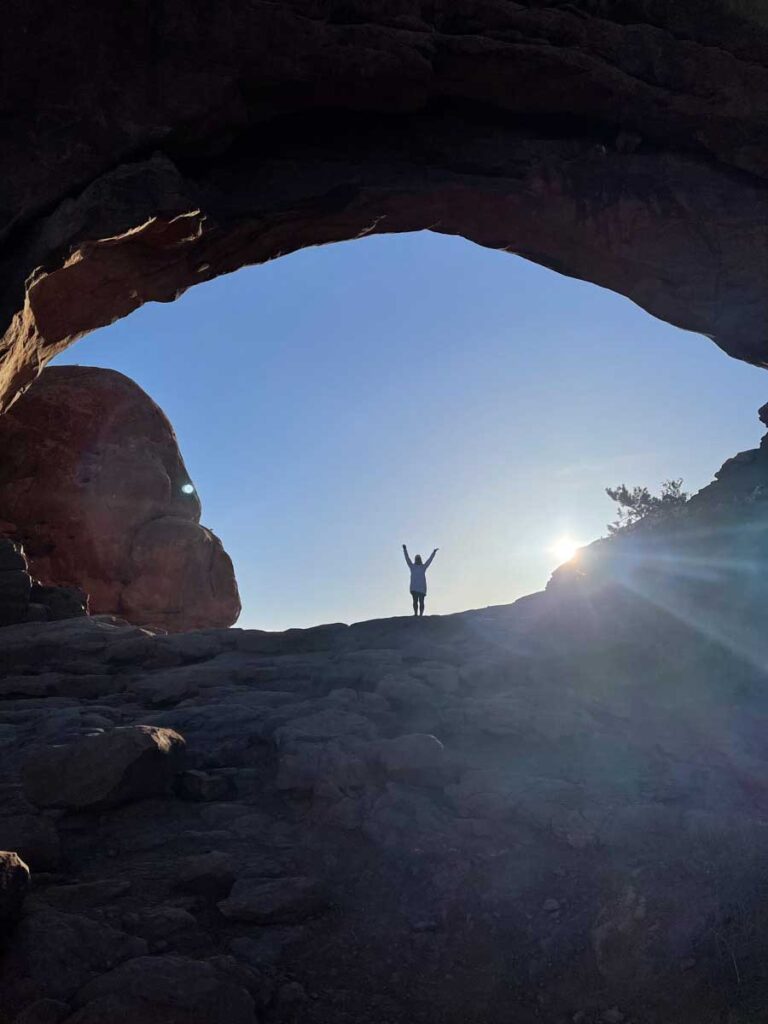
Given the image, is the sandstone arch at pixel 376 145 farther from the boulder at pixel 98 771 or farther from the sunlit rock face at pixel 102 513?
the sunlit rock face at pixel 102 513

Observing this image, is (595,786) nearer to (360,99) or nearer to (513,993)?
(513,993)

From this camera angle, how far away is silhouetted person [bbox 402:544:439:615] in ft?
74.0

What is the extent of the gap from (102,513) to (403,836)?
92.2ft

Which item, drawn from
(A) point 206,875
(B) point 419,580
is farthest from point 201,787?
(B) point 419,580

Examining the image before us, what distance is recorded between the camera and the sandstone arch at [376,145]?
14.7 meters

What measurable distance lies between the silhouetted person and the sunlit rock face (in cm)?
1398

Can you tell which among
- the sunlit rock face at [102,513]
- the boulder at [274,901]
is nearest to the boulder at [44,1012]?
the boulder at [274,901]

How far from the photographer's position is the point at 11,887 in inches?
219

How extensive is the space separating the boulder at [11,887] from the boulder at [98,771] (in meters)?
2.29

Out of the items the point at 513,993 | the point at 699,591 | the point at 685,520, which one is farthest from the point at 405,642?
→ the point at 513,993

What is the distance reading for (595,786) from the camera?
351 inches

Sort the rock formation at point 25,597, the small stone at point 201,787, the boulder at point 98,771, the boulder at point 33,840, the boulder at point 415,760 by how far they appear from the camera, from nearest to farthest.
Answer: the boulder at point 33,840, the boulder at point 98,771, the small stone at point 201,787, the boulder at point 415,760, the rock formation at point 25,597

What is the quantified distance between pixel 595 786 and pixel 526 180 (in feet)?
49.6

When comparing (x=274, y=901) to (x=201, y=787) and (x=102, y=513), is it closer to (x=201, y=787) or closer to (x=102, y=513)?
(x=201, y=787)
